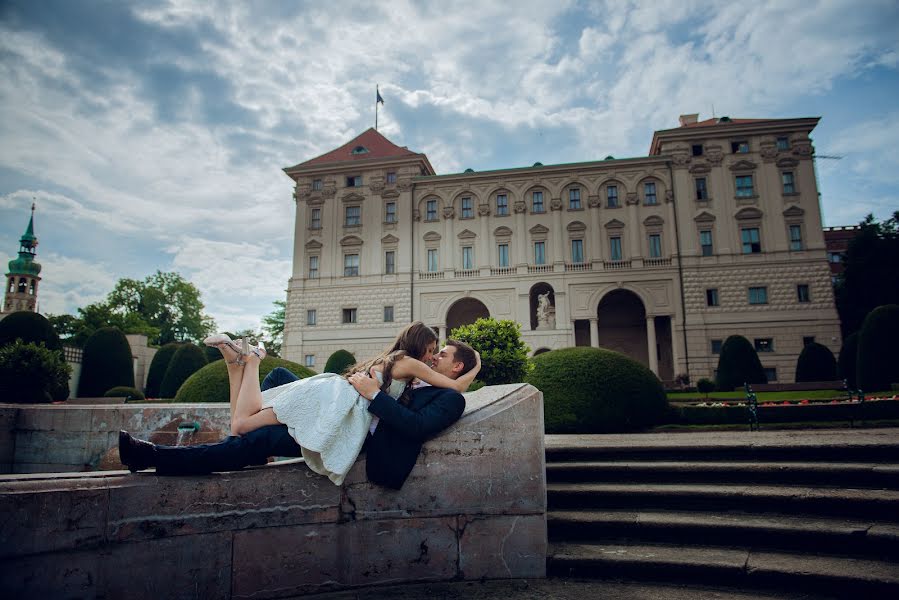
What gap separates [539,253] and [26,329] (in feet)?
96.0

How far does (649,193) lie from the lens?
37844 mm

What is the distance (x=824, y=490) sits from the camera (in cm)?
383

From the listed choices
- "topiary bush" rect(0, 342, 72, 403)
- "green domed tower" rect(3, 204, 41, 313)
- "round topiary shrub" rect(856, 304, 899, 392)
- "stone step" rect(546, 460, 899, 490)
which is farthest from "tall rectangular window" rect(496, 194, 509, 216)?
"green domed tower" rect(3, 204, 41, 313)

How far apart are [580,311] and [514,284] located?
16.0 ft

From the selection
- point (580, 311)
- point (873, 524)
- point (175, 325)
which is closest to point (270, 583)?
point (873, 524)

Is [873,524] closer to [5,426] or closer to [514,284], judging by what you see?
[5,426]

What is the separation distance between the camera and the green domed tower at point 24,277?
47906 mm

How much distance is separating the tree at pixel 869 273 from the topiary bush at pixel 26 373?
39.4 meters

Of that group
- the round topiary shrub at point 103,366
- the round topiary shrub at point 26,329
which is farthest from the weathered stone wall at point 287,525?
the round topiary shrub at point 103,366

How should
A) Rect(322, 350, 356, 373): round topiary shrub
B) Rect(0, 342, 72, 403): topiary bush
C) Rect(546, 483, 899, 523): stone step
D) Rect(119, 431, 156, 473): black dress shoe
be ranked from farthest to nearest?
Rect(322, 350, 356, 373): round topiary shrub
Rect(0, 342, 72, 403): topiary bush
Rect(546, 483, 899, 523): stone step
Rect(119, 431, 156, 473): black dress shoe

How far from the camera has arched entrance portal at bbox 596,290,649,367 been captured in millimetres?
39188

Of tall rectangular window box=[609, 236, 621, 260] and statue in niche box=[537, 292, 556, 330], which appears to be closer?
statue in niche box=[537, 292, 556, 330]

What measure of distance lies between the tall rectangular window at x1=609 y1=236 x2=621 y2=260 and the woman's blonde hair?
117 ft

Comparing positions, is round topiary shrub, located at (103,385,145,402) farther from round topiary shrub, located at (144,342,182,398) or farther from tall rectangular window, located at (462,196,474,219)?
tall rectangular window, located at (462,196,474,219)
